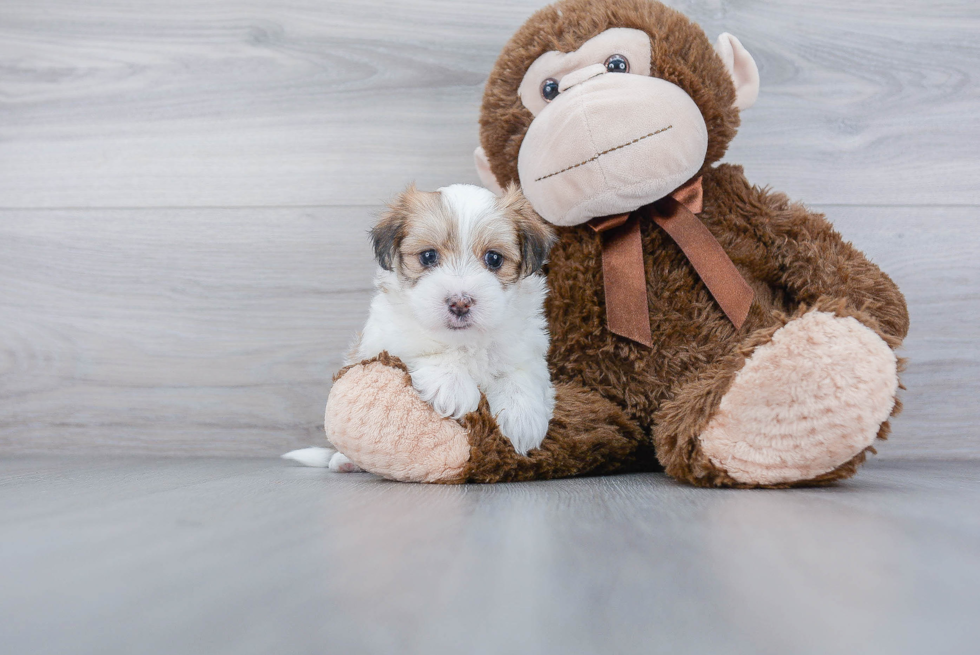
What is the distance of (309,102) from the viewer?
1593 mm

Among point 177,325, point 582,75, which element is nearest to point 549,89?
point 582,75

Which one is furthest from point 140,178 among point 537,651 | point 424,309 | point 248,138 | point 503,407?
point 537,651

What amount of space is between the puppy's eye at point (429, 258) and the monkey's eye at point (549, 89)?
349mm

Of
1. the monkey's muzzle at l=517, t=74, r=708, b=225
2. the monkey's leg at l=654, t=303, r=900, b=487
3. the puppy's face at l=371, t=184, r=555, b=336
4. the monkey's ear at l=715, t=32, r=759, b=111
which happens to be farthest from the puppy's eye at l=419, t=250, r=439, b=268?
the monkey's ear at l=715, t=32, r=759, b=111

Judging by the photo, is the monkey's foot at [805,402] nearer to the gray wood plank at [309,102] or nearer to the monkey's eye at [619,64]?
the monkey's eye at [619,64]

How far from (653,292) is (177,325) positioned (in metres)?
1.12

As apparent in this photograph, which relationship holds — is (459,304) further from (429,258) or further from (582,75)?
(582,75)

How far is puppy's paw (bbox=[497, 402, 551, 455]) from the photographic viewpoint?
1.03 metres

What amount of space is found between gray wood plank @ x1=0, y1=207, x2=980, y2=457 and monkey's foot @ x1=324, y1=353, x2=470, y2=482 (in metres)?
0.61

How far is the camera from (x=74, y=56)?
5.24 ft

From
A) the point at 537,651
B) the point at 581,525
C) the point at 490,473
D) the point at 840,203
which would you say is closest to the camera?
the point at 537,651

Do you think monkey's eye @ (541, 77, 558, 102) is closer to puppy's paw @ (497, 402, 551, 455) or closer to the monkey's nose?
the monkey's nose

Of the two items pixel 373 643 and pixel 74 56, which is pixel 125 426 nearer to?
pixel 74 56

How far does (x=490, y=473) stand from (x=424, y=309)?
0.27m
